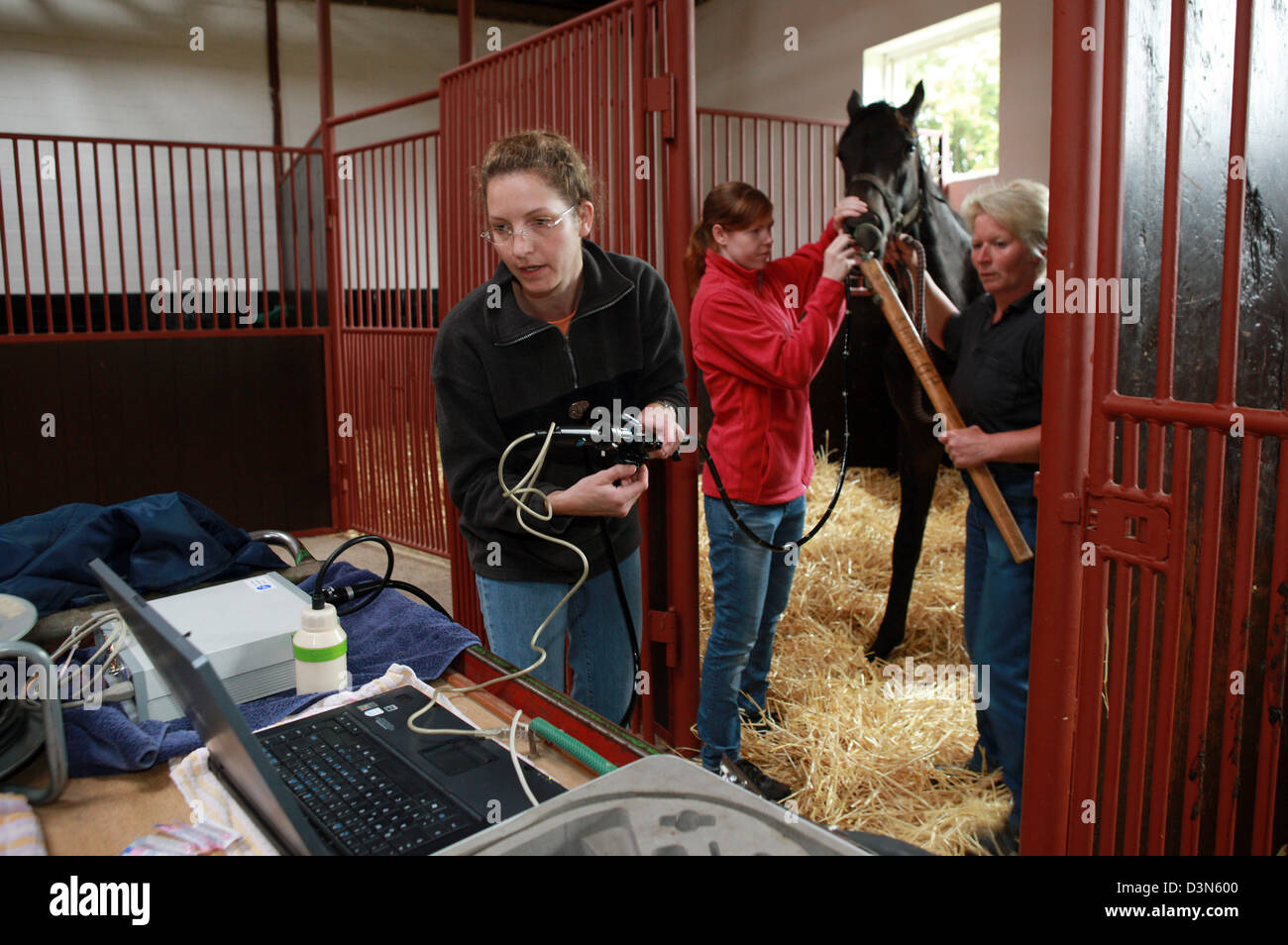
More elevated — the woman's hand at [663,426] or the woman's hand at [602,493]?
the woman's hand at [663,426]

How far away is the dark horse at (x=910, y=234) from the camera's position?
259cm

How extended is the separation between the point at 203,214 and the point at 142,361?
10.1 feet

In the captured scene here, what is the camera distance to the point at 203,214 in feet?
22.8

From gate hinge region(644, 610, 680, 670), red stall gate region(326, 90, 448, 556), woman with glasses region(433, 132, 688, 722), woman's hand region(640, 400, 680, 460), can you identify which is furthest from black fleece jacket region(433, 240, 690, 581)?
red stall gate region(326, 90, 448, 556)

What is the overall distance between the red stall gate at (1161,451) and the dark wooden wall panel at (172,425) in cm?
426

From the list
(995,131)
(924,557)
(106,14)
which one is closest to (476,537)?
(924,557)

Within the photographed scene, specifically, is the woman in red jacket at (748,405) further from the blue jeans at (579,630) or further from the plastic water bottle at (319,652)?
the plastic water bottle at (319,652)

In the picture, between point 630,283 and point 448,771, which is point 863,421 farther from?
point 448,771

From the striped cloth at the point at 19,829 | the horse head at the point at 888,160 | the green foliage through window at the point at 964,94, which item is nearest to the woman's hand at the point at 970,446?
the horse head at the point at 888,160

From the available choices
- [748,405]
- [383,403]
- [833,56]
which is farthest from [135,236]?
[748,405]

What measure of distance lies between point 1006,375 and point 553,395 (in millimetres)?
910

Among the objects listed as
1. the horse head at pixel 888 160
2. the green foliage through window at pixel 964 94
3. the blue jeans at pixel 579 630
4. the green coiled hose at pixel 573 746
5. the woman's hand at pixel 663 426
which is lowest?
the blue jeans at pixel 579 630

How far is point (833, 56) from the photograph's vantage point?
6250 millimetres

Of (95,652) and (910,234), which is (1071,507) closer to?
(95,652)
